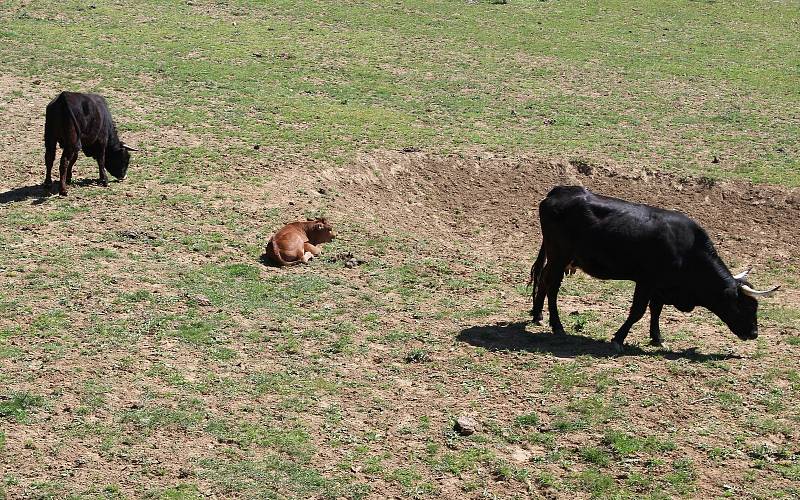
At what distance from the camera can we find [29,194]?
16375 mm

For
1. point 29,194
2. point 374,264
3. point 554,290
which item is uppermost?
point 554,290

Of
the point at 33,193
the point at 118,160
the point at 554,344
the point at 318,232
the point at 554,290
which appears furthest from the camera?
the point at 118,160

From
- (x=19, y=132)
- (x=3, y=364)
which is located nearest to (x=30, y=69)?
(x=19, y=132)

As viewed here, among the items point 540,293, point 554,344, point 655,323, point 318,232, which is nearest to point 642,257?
point 655,323

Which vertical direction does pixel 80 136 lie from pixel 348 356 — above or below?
above

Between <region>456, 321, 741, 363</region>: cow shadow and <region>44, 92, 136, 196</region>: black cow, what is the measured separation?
743 cm

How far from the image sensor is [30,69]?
22391 millimetres

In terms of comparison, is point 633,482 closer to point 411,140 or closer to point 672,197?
point 672,197

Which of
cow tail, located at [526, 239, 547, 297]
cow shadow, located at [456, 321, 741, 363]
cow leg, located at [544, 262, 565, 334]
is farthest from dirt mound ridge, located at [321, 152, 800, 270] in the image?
cow shadow, located at [456, 321, 741, 363]

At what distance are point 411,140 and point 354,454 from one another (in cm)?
1067

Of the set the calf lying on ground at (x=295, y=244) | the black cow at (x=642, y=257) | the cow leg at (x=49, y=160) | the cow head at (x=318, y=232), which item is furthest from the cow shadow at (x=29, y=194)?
the black cow at (x=642, y=257)

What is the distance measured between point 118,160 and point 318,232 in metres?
4.27

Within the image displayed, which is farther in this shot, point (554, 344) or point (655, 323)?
point (655, 323)

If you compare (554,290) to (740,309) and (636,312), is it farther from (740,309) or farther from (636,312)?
(740,309)
